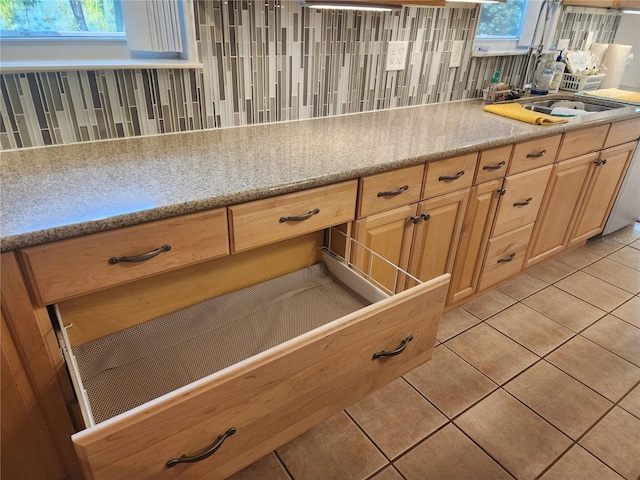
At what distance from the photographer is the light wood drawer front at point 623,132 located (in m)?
2.21

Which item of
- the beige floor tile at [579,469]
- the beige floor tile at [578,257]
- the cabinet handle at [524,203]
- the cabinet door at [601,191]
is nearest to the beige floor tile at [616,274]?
the beige floor tile at [578,257]

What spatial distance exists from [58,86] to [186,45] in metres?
0.40

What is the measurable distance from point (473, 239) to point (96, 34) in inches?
62.3

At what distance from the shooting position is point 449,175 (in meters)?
1.57

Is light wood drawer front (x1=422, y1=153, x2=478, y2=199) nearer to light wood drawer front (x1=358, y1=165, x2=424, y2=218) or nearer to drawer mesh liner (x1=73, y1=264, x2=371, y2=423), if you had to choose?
light wood drawer front (x1=358, y1=165, x2=424, y2=218)

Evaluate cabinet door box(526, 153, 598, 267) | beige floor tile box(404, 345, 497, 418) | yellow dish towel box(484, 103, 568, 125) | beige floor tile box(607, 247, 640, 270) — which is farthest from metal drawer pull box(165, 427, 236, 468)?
beige floor tile box(607, 247, 640, 270)

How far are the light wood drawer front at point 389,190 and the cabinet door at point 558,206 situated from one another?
37.0 inches

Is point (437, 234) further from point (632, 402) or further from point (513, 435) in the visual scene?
point (632, 402)

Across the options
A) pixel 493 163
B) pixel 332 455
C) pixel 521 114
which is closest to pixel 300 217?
pixel 332 455

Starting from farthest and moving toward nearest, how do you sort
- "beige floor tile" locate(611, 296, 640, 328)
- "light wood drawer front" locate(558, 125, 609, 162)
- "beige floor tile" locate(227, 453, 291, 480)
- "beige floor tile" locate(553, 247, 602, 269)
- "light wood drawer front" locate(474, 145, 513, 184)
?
"beige floor tile" locate(553, 247, 602, 269), "beige floor tile" locate(611, 296, 640, 328), "light wood drawer front" locate(558, 125, 609, 162), "light wood drawer front" locate(474, 145, 513, 184), "beige floor tile" locate(227, 453, 291, 480)

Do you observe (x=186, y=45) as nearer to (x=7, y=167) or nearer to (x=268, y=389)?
(x=7, y=167)

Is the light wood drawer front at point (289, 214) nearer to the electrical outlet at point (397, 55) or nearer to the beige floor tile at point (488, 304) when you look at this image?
the electrical outlet at point (397, 55)

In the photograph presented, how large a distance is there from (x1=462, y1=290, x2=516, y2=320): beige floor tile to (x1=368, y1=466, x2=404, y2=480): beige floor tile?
3.12ft

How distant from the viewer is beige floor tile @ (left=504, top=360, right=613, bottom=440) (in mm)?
1534
